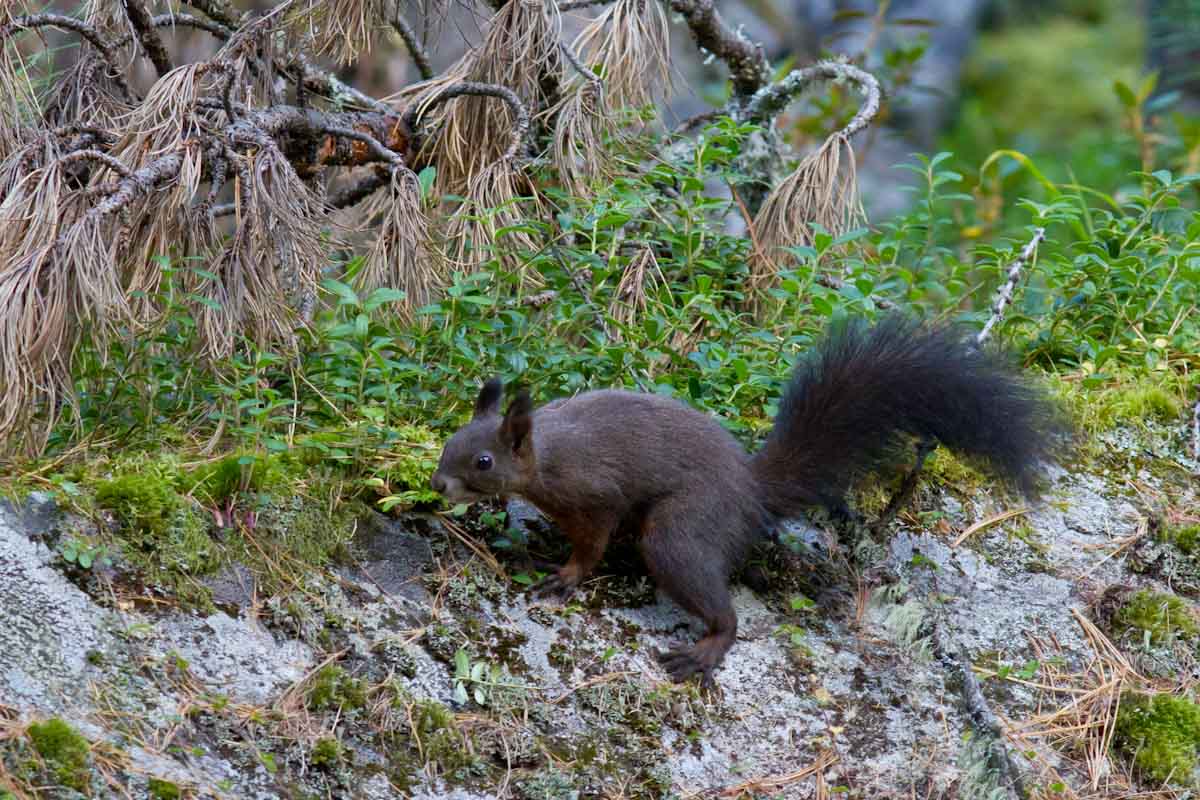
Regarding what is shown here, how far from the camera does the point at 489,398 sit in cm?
Answer: 311

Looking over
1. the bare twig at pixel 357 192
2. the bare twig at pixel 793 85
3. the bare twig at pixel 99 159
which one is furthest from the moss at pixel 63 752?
the bare twig at pixel 793 85

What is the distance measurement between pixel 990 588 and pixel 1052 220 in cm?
114

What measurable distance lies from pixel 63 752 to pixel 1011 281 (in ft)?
9.25

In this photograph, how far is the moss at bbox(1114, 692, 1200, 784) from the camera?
108 inches

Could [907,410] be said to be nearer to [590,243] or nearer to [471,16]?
[590,243]

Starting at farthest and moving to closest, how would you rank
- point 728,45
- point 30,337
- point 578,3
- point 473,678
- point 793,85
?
point 728,45
point 793,85
point 578,3
point 30,337
point 473,678

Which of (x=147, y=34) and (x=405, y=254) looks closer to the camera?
(x=405, y=254)

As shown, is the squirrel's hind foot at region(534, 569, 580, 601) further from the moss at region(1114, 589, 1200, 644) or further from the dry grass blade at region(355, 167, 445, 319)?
the moss at region(1114, 589, 1200, 644)

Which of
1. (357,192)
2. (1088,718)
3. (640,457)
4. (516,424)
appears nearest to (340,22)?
(357,192)

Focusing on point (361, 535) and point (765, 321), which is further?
point (765, 321)

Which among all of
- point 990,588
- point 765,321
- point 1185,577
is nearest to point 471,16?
point 765,321

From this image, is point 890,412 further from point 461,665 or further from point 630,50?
point 630,50

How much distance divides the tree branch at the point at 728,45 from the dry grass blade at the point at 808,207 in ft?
2.38

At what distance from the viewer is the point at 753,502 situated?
303cm
